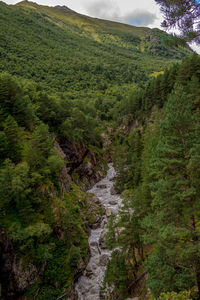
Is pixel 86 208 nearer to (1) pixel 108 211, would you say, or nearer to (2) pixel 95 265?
(1) pixel 108 211

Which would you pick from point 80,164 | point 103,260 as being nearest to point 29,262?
point 103,260

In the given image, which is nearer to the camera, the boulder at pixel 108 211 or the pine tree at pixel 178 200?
the pine tree at pixel 178 200

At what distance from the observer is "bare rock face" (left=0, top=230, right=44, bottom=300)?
1717cm

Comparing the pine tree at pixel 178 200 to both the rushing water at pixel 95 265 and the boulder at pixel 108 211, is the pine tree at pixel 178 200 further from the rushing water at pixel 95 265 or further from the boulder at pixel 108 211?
the boulder at pixel 108 211

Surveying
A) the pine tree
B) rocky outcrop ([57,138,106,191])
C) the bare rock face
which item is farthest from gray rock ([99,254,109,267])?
rocky outcrop ([57,138,106,191])

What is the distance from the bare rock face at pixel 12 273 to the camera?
17.2 m

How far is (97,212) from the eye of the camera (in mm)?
36469

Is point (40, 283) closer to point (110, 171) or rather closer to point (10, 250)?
point (10, 250)

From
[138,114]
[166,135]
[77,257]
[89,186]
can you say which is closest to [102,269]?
[77,257]

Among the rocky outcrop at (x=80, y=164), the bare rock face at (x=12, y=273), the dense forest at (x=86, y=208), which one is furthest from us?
the rocky outcrop at (x=80, y=164)

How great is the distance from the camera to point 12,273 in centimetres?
1761

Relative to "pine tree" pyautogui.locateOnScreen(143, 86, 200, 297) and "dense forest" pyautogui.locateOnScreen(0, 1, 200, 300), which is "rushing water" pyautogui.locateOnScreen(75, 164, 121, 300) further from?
"pine tree" pyautogui.locateOnScreen(143, 86, 200, 297)

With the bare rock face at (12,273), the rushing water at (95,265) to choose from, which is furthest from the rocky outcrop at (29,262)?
the rushing water at (95,265)

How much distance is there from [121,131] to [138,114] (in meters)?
12.6
